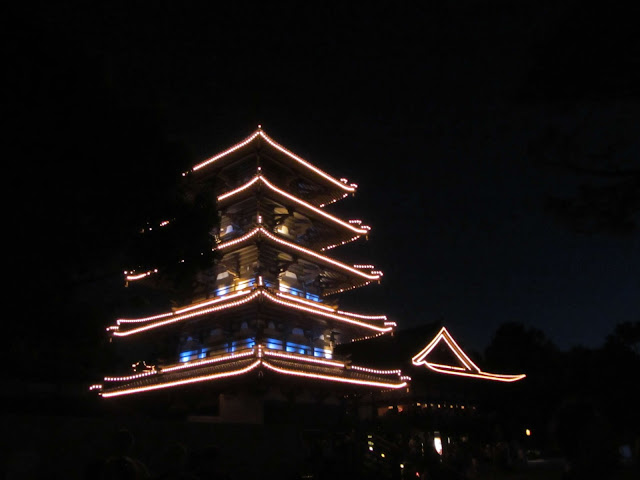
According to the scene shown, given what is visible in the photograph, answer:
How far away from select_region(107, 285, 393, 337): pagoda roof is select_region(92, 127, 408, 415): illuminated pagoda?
5cm

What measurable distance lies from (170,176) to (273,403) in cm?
1191

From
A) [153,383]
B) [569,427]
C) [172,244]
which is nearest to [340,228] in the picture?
[153,383]

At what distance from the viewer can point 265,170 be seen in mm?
25672

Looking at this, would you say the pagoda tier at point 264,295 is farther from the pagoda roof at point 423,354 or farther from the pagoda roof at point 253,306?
the pagoda roof at point 423,354

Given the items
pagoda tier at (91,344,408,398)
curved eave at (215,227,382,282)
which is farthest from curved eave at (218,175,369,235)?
pagoda tier at (91,344,408,398)

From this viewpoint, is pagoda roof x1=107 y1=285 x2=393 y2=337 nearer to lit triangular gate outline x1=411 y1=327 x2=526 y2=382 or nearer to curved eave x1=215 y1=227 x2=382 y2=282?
curved eave x1=215 y1=227 x2=382 y2=282

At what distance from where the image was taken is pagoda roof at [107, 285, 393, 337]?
19.5 metres

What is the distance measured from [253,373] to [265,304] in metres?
3.61

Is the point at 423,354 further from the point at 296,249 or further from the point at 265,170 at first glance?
the point at 265,170

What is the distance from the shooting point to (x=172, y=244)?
1221cm

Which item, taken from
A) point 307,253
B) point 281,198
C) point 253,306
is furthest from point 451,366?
point 281,198

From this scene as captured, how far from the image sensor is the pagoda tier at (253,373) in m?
17.5

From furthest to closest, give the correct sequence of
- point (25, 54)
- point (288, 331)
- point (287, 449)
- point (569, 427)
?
1. point (288, 331)
2. point (287, 449)
3. point (25, 54)
4. point (569, 427)

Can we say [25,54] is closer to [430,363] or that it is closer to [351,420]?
[351,420]
